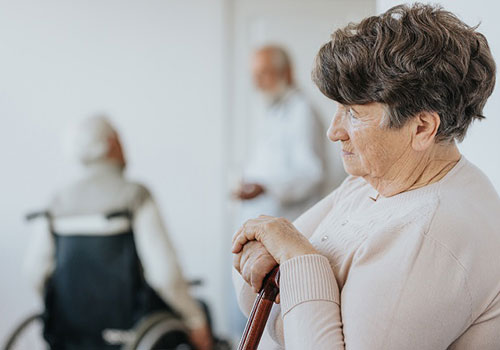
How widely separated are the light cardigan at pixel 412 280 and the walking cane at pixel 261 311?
0.04m

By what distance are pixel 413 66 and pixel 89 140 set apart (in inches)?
69.5

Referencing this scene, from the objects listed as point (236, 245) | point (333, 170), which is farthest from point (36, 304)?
point (236, 245)

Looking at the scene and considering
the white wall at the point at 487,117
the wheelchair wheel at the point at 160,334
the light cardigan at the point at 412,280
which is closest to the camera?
the light cardigan at the point at 412,280

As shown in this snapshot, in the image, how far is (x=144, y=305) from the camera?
233 cm

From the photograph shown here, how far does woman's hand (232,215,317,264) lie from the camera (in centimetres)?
93

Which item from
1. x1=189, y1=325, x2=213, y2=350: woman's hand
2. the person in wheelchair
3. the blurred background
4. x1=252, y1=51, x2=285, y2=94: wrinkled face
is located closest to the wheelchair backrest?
the person in wheelchair

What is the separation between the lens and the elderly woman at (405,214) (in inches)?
32.5

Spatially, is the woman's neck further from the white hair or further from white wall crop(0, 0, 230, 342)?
white wall crop(0, 0, 230, 342)

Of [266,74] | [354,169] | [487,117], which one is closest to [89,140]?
[266,74]

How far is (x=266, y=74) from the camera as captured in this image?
3041mm

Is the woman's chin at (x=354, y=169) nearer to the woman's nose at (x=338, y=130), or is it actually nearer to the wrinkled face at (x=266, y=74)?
the woman's nose at (x=338, y=130)

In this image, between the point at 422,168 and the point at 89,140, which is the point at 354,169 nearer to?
the point at 422,168

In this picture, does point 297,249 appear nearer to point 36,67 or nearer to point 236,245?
point 236,245

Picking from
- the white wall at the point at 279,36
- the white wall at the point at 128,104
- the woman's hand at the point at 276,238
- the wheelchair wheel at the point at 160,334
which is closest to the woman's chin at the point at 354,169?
the woman's hand at the point at 276,238
